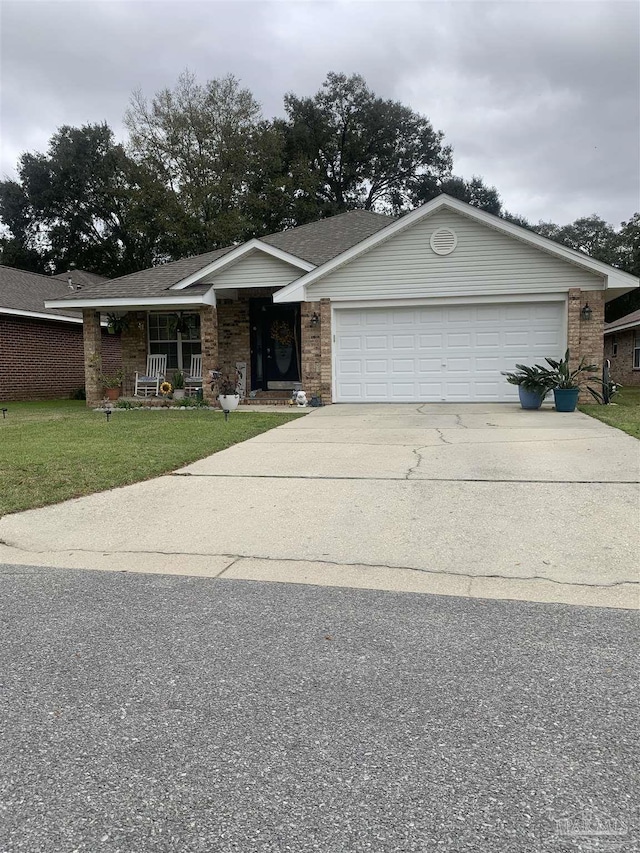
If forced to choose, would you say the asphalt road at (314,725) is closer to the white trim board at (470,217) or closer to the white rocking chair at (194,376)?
the white trim board at (470,217)

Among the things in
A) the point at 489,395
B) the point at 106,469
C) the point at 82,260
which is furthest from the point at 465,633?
the point at 82,260

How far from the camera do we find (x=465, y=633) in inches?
128

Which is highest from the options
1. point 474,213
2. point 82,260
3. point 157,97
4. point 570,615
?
point 157,97

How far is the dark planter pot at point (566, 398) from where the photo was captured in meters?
12.5

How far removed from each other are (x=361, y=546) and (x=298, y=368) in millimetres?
12784

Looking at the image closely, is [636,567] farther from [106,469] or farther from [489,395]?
[489,395]

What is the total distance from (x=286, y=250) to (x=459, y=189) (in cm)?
2715

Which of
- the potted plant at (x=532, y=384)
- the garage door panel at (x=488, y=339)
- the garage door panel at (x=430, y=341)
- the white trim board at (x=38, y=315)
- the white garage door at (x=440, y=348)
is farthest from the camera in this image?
the white trim board at (x=38, y=315)

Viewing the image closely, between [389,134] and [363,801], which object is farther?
[389,134]

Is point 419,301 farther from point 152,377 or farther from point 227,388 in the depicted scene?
point 152,377

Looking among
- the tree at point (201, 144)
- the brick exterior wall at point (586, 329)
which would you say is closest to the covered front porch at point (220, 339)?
the brick exterior wall at point (586, 329)

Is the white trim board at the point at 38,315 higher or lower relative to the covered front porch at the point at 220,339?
higher

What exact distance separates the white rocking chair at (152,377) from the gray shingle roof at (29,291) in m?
3.25

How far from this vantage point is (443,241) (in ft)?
47.6
